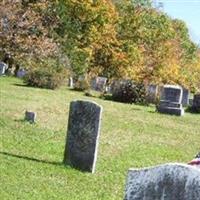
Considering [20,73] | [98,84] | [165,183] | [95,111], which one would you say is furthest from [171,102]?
[165,183]

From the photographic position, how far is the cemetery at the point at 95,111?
10008 millimetres

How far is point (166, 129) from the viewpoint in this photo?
822 inches

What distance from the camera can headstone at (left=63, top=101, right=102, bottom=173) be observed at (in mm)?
11648

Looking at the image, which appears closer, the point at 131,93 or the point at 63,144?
the point at 63,144

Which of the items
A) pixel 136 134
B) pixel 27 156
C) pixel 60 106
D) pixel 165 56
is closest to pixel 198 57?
pixel 165 56

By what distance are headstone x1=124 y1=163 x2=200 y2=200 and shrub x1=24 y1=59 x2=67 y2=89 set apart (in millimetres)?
30337

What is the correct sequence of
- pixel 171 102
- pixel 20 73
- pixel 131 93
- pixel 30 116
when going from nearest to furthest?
pixel 30 116 → pixel 171 102 → pixel 131 93 → pixel 20 73

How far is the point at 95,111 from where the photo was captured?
1169 cm

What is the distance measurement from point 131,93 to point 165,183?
28.4 meters

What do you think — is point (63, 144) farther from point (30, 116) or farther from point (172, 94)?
point (172, 94)

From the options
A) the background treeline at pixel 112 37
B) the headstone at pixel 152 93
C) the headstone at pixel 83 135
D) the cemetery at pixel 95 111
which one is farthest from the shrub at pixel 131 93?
the headstone at pixel 83 135

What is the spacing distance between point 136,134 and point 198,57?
55.8 m

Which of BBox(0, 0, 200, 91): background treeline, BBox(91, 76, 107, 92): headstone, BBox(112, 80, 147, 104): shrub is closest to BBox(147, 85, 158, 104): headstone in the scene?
BBox(112, 80, 147, 104): shrub

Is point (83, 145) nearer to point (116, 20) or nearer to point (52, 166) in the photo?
point (52, 166)
